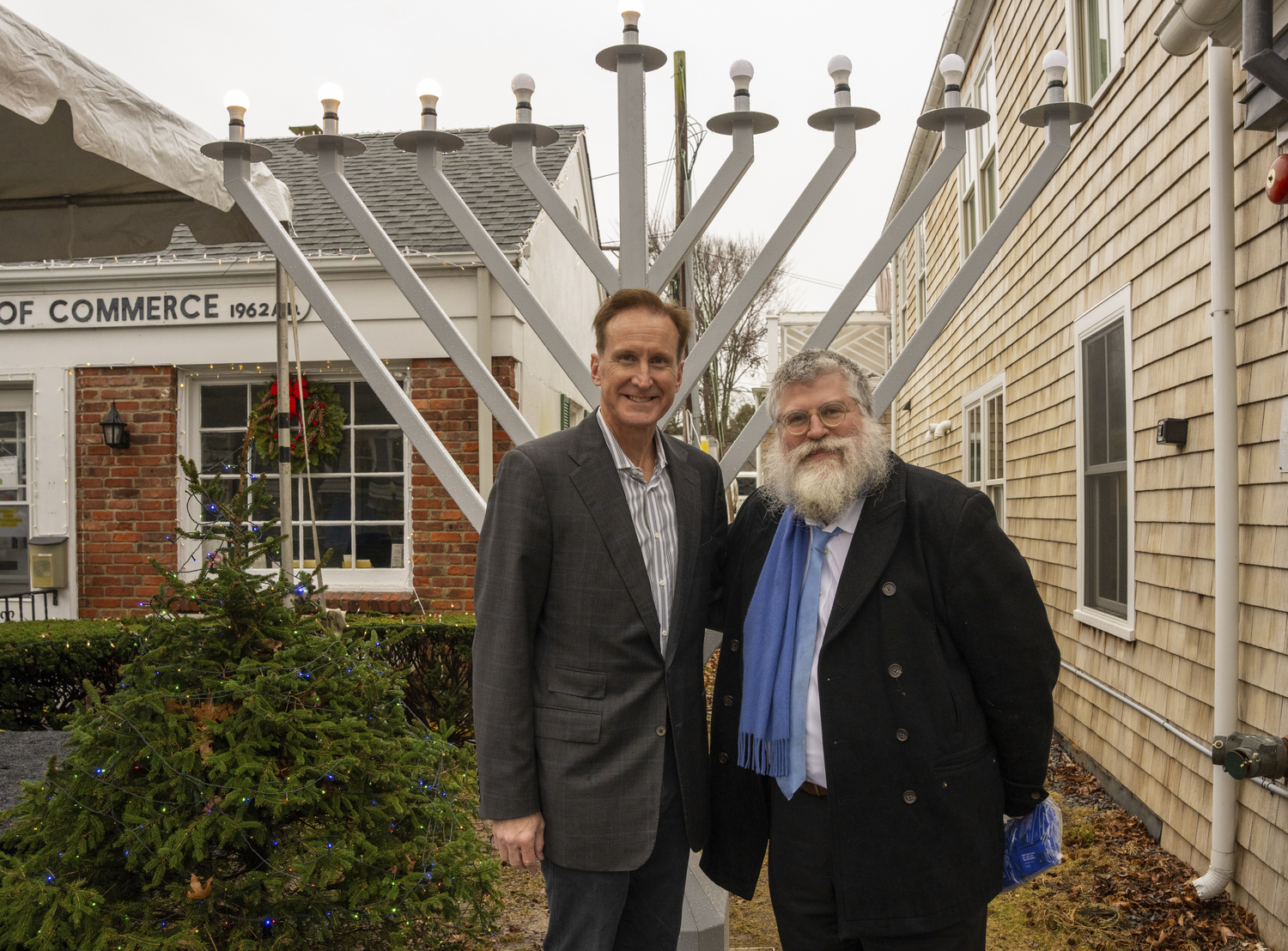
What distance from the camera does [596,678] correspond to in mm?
1874

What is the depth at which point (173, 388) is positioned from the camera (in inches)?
273

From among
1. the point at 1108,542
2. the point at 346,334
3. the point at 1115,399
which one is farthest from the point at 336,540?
the point at 1115,399

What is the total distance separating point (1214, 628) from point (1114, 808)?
57.4 inches

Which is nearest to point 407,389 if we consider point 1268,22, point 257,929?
point 257,929

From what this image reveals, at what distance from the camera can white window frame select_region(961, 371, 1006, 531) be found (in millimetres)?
7176

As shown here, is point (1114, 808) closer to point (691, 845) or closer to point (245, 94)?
point (691, 845)

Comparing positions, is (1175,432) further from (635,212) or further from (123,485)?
(123,485)

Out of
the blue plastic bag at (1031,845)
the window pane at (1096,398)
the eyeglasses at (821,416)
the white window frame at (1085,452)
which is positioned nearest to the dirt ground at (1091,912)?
the white window frame at (1085,452)

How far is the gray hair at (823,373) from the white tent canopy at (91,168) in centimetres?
197

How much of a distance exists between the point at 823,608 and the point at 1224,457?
2209mm

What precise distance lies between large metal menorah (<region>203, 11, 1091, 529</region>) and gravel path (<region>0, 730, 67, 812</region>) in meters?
1.97

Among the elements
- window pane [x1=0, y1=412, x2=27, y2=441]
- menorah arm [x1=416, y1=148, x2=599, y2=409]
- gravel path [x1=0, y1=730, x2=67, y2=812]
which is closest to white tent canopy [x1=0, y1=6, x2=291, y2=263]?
menorah arm [x1=416, y1=148, x2=599, y2=409]

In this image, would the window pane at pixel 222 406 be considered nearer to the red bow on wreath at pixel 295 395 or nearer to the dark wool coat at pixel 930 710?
the red bow on wreath at pixel 295 395

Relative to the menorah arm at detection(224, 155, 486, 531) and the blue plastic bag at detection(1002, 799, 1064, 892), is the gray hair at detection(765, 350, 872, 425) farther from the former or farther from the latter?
the menorah arm at detection(224, 155, 486, 531)
